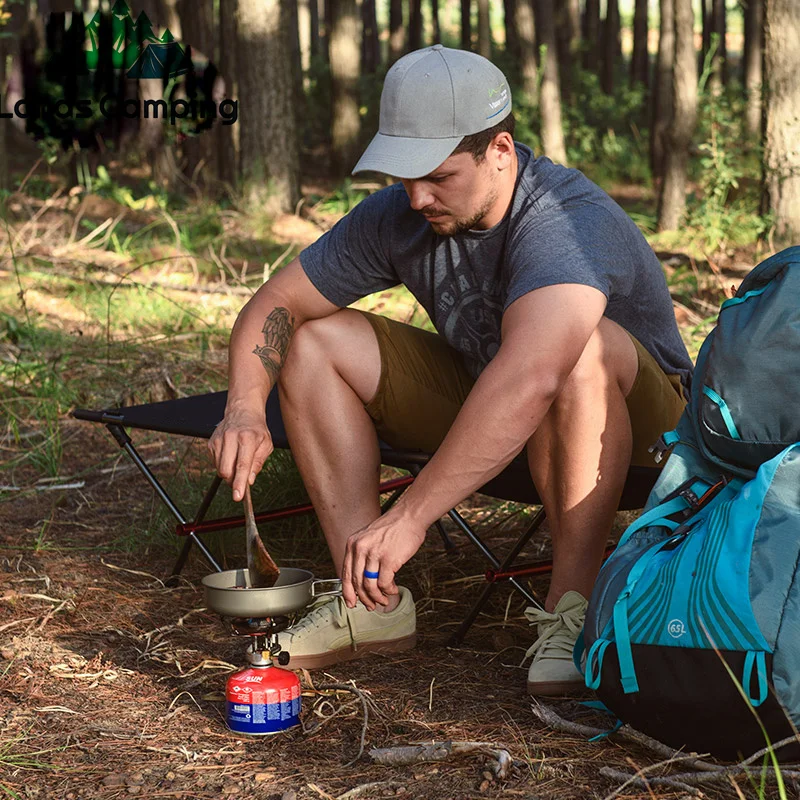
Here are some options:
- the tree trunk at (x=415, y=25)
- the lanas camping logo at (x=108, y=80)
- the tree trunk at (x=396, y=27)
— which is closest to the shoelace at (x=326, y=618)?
the lanas camping logo at (x=108, y=80)

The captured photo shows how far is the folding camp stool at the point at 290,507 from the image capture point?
2.81 meters

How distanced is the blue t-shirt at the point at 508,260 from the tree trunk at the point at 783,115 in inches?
164

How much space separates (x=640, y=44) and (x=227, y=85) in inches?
446

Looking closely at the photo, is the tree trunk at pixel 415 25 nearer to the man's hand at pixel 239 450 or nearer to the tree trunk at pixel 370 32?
the tree trunk at pixel 370 32

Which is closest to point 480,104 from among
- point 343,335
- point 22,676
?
point 343,335

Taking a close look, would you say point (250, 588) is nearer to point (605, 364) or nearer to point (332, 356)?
point (332, 356)

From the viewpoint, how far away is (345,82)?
13445 millimetres

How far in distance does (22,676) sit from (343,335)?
1125mm

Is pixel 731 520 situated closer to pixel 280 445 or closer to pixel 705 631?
pixel 705 631

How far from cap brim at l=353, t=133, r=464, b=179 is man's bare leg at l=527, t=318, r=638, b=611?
1.72ft

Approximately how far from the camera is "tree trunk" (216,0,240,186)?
42.8 ft

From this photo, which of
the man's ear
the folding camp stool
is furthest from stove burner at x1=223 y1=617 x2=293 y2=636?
the man's ear

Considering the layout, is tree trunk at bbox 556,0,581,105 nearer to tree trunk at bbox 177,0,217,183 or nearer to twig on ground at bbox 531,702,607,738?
tree trunk at bbox 177,0,217,183

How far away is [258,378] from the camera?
2.79 m
